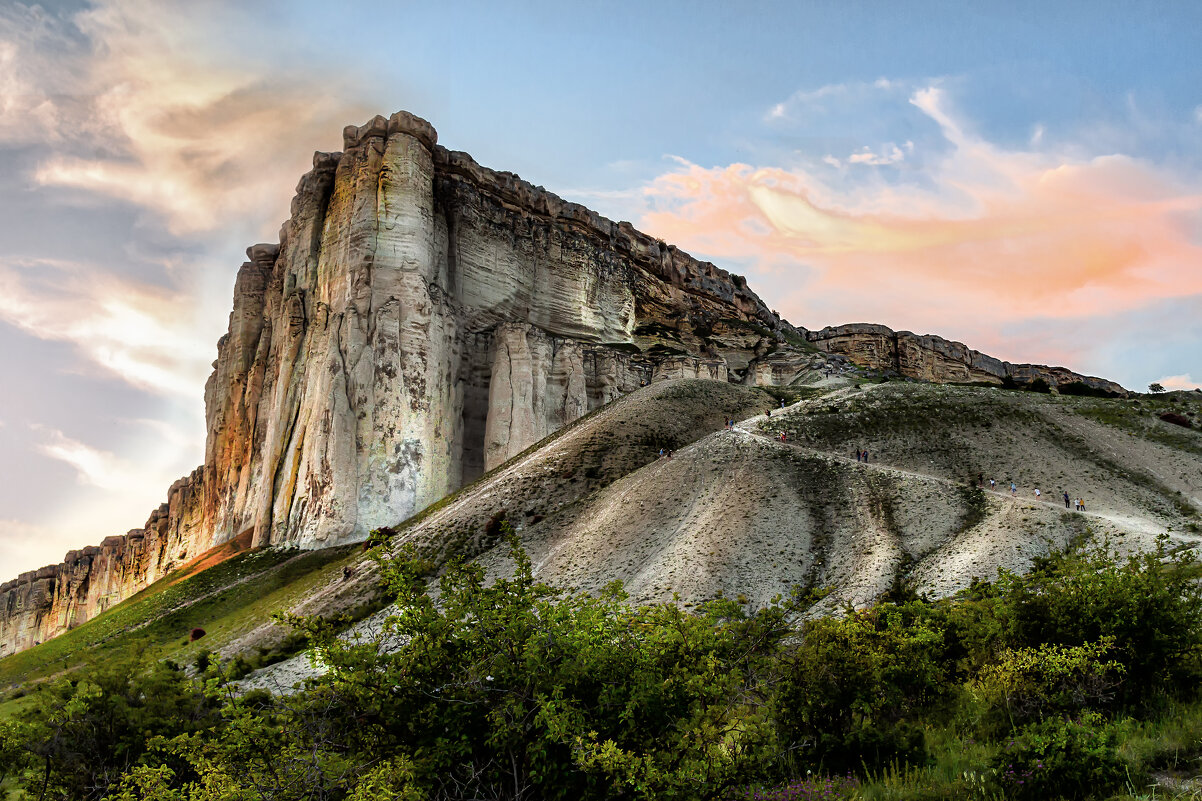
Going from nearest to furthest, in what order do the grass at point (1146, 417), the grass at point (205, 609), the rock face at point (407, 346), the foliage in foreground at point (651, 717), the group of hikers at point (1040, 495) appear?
1. the foliage in foreground at point (651, 717)
2. the group of hikers at point (1040, 495)
3. the grass at point (205, 609)
4. the grass at point (1146, 417)
5. the rock face at point (407, 346)

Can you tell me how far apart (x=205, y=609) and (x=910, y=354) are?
123088 mm

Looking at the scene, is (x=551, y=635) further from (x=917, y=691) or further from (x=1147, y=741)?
(x=917, y=691)

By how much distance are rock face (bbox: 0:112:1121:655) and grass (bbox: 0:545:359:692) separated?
12.0 feet

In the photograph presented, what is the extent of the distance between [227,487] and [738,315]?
8340 centimetres

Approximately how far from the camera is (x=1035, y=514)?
4203 centimetres

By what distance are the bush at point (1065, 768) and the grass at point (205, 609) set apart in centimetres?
4977

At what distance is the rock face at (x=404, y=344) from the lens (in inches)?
2886

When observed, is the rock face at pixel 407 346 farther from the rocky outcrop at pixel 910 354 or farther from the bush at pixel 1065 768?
the bush at pixel 1065 768

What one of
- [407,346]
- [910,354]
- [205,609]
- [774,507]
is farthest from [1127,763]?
[910,354]

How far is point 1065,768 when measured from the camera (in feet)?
38.5

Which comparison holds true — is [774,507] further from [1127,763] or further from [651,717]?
[651,717]

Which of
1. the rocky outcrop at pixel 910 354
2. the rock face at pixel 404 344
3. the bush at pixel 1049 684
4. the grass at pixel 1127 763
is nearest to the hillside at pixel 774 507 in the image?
the rock face at pixel 404 344

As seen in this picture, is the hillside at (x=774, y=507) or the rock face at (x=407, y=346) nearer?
the hillside at (x=774, y=507)

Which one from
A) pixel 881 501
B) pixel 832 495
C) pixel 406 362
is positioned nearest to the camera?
pixel 881 501
